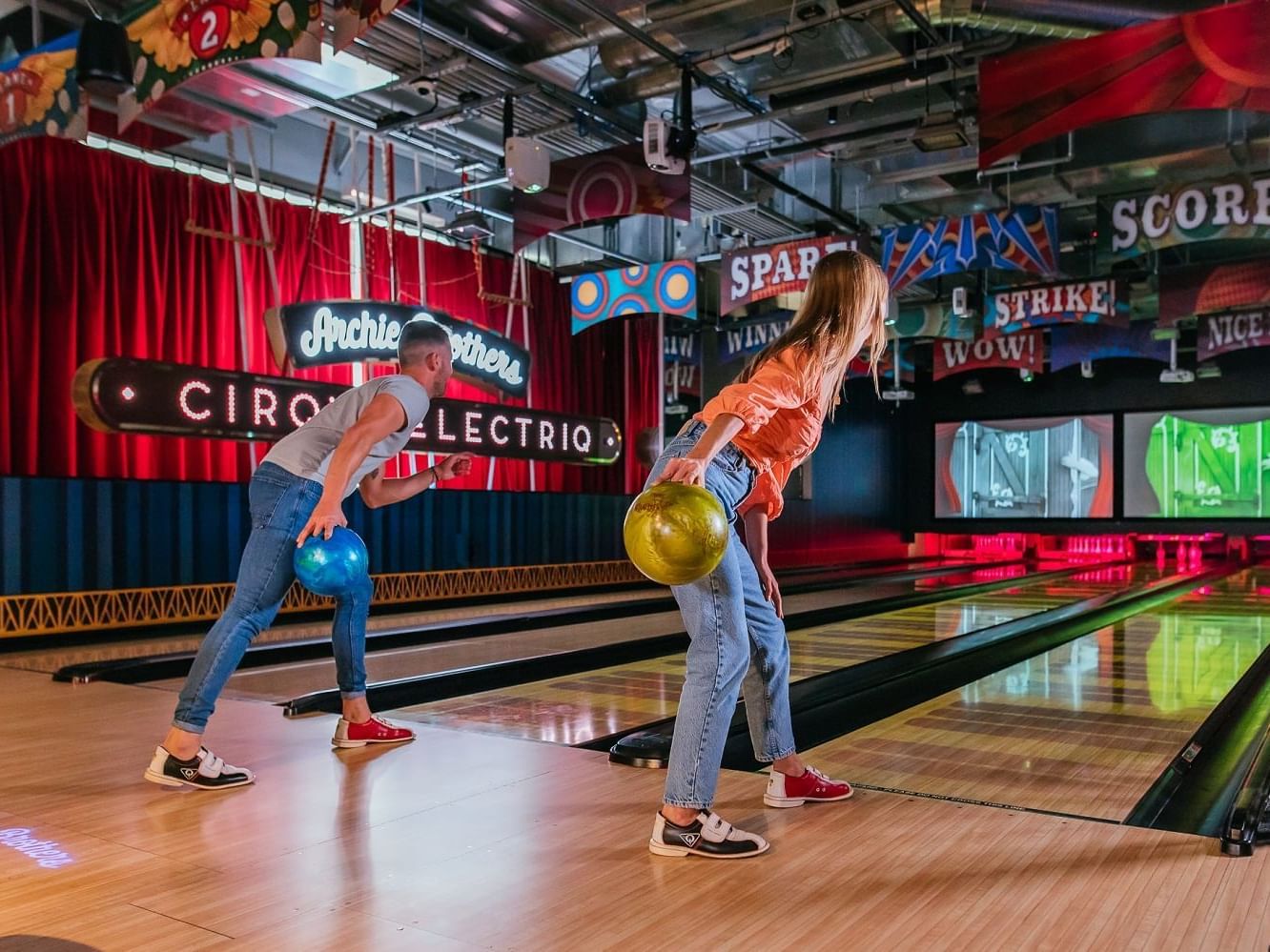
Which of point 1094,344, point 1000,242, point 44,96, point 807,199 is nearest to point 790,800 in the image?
point 44,96

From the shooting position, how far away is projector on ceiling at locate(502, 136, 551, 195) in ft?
18.6

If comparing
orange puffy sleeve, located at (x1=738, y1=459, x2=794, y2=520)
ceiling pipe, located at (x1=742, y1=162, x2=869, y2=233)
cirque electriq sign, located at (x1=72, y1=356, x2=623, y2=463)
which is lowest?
orange puffy sleeve, located at (x1=738, y1=459, x2=794, y2=520)

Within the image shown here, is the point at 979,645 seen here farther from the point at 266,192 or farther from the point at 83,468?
the point at 266,192

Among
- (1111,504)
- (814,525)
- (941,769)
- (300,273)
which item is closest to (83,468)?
(300,273)

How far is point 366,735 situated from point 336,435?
86 cm

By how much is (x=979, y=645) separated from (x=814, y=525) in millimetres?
8752

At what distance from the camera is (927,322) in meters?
11.0

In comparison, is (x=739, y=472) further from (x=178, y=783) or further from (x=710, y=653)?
(x=178, y=783)

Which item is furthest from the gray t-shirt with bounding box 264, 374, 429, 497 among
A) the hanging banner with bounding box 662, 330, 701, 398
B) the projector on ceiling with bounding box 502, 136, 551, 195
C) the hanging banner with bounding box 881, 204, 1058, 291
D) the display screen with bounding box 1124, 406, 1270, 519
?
the display screen with bounding box 1124, 406, 1270, 519

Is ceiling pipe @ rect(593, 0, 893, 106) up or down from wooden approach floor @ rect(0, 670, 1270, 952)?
up

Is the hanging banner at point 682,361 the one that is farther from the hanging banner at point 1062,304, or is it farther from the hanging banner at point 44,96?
the hanging banner at point 44,96

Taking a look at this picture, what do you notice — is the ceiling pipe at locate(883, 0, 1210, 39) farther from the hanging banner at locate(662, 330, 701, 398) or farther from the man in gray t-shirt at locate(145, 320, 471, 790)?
the hanging banner at locate(662, 330, 701, 398)

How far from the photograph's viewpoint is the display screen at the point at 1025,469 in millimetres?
15320

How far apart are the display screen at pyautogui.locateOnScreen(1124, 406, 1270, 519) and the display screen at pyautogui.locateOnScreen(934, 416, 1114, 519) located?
1.27 feet
